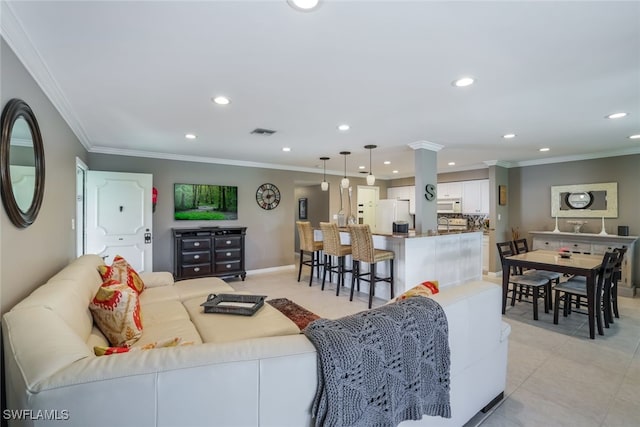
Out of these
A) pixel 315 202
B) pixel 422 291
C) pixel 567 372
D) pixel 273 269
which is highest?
pixel 315 202

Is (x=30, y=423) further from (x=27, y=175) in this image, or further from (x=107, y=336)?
(x=27, y=175)

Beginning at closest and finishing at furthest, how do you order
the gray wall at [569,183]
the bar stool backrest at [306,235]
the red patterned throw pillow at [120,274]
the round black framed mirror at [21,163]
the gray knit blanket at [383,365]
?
the gray knit blanket at [383,365], the round black framed mirror at [21,163], the red patterned throw pillow at [120,274], the gray wall at [569,183], the bar stool backrest at [306,235]

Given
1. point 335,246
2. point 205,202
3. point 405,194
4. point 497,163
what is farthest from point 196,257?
point 497,163

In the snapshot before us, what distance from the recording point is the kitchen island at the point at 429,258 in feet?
13.7

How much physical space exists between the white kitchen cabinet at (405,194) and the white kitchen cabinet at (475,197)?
129 centimetres

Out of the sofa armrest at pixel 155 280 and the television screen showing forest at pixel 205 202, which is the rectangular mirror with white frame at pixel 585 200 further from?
the sofa armrest at pixel 155 280

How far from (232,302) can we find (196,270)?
2945 mm

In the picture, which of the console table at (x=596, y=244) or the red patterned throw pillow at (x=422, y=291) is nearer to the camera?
the red patterned throw pillow at (x=422, y=291)

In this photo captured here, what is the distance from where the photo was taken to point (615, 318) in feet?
12.0

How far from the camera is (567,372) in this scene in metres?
2.44

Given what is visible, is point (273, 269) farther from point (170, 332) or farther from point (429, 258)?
point (170, 332)

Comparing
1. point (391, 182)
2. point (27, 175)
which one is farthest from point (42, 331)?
point (391, 182)

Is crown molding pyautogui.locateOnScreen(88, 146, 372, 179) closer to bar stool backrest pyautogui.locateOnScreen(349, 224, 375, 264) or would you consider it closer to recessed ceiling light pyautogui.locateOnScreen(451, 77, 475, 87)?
bar stool backrest pyautogui.locateOnScreen(349, 224, 375, 264)

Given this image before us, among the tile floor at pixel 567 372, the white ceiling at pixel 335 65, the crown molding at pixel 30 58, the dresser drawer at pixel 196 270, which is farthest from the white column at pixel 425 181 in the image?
the crown molding at pixel 30 58
